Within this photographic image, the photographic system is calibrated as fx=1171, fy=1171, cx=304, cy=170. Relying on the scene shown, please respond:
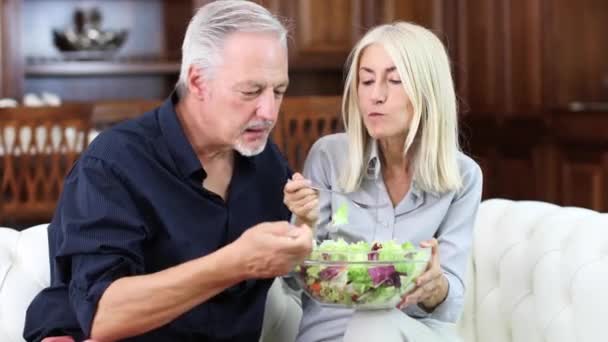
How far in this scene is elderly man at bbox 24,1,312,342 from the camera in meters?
1.76

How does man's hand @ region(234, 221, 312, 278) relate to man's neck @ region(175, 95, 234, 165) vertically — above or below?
below

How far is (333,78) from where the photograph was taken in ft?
19.6

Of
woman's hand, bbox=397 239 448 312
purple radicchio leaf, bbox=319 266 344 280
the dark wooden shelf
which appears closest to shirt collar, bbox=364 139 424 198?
woman's hand, bbox=397 239 448 312

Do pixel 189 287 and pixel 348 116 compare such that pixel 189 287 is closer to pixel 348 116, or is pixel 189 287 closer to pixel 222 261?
pixel 222 261

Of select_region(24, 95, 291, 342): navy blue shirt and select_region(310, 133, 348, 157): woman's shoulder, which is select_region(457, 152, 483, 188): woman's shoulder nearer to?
select_region(310, 133, 348, 157): woman's shoulder

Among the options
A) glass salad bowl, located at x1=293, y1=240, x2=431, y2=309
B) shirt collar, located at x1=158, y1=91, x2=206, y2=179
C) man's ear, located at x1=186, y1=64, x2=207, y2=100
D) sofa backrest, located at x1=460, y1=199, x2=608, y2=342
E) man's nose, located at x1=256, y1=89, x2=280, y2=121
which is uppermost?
man's ear, located at x1=186, y1=64, x2=207, y2=100

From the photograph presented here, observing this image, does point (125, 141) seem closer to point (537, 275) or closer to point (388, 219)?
point (388, 219)

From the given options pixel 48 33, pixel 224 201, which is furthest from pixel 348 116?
pixel 48 33

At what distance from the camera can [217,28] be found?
1.96 metres

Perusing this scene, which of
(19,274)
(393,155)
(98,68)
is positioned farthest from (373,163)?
(98,68)

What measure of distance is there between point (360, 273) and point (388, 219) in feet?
1.39

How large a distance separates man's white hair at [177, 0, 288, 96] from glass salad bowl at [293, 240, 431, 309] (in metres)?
0.37

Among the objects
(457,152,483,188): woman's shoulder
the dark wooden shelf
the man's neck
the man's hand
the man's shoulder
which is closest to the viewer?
the man's hand

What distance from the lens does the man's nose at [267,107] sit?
1.92 metres
